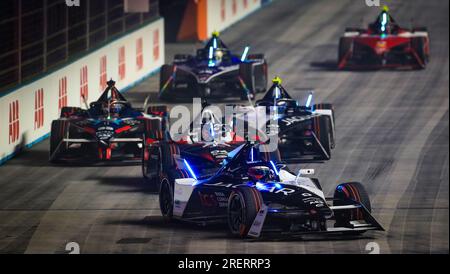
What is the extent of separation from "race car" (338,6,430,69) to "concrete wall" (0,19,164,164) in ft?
20.6

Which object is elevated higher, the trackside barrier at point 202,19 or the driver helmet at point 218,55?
the trackside barrier at point 202,19

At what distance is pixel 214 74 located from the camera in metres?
38.4

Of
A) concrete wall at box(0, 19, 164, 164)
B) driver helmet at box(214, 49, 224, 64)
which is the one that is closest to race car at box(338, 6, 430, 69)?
concrete wall at box(0, 19, 164, 164)

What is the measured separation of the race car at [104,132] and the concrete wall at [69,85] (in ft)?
4.02

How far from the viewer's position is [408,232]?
22.1m

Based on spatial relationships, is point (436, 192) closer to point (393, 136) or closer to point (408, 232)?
point (408, 232)

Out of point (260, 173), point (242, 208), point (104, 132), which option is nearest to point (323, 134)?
point (104, 132)

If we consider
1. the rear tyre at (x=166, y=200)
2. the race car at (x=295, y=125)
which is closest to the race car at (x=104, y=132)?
the race car at (x=295, y=125)

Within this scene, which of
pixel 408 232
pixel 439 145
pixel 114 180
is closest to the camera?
pixel 408 232

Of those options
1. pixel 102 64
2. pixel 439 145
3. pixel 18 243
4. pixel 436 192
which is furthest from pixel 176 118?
pixel 18 243

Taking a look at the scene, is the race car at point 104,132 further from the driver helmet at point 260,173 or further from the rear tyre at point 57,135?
the driver helmet at point 260,173

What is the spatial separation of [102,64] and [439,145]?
11.5m

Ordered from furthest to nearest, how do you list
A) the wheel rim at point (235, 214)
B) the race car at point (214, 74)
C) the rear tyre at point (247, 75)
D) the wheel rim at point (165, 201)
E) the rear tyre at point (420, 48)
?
1. the rear tyre at point (420, 48)
2. the rear tyre at point (247, 75)
3. the race car at point (214, 74)
4. the wheel rim at point (165, 201)
5. the wheel rim at point (235, 214)

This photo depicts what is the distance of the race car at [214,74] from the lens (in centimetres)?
3856
